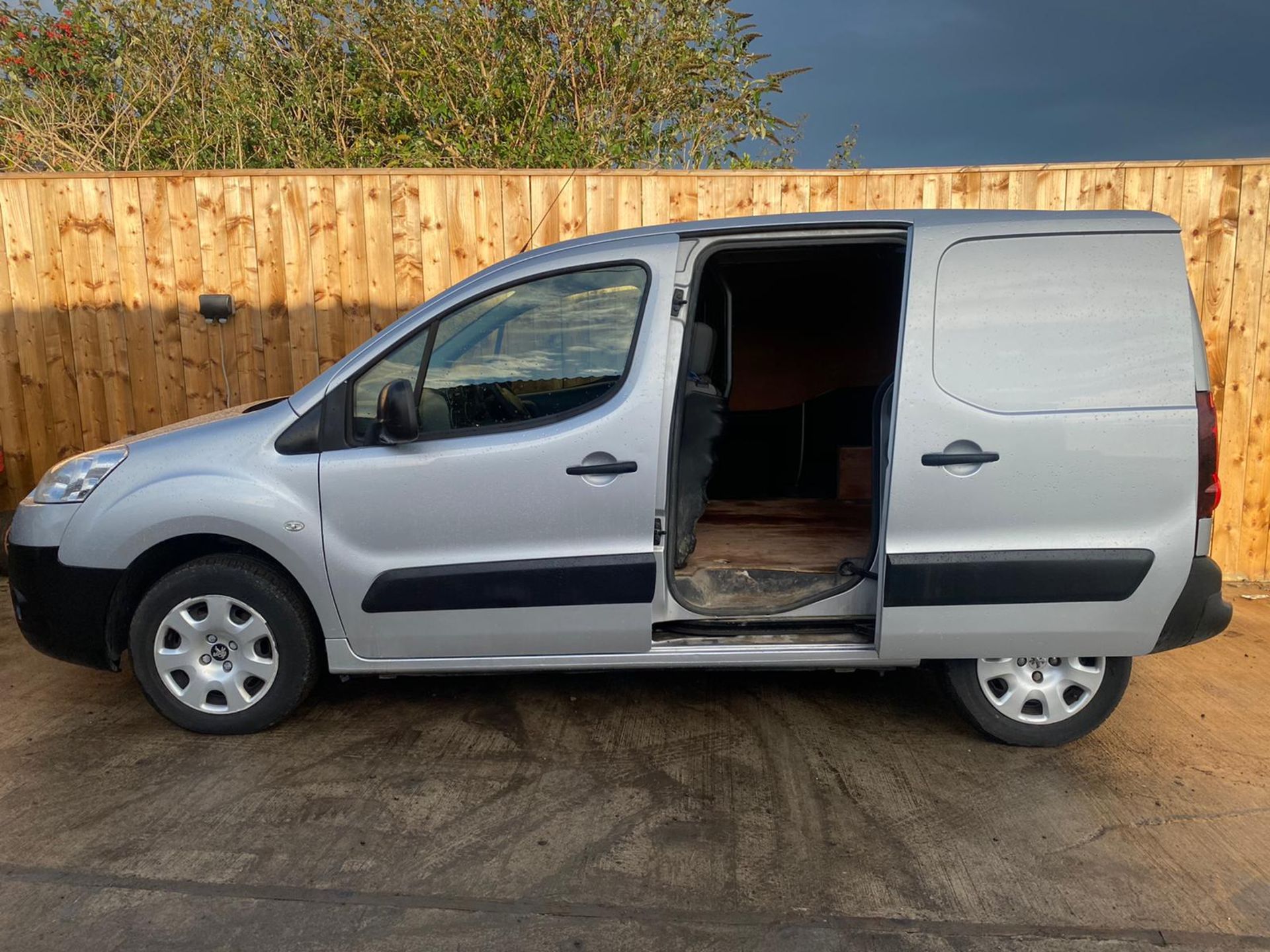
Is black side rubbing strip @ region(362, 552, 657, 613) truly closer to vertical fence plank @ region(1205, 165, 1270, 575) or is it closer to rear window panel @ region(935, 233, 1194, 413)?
rear window panel @ region(935, 233, 1194, 413)

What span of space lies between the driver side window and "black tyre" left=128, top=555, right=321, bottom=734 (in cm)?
74

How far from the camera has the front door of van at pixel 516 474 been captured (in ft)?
11.1

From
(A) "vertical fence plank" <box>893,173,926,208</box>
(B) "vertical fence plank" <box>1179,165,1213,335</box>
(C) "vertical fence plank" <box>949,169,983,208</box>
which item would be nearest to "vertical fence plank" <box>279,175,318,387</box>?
(A) "vertical fence plank" <box>893,173,926,208</box>

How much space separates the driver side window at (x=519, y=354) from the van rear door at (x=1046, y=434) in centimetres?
108

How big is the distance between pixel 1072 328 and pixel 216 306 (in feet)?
16.5

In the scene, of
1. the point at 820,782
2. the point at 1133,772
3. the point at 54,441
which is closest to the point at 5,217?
the point at 54,441

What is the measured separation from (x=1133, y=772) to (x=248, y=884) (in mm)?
3059

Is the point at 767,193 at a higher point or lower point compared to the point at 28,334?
higher

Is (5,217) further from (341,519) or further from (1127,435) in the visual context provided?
(1127,435)

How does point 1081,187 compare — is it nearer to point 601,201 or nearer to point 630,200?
point 630,200

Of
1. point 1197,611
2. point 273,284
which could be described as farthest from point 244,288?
point 1197,611

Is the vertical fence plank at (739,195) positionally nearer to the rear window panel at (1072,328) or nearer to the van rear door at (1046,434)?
the van rear door at (1046,434)

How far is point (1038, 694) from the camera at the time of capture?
11.6 feet

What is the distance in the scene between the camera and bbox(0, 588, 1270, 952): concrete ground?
2553 mm
